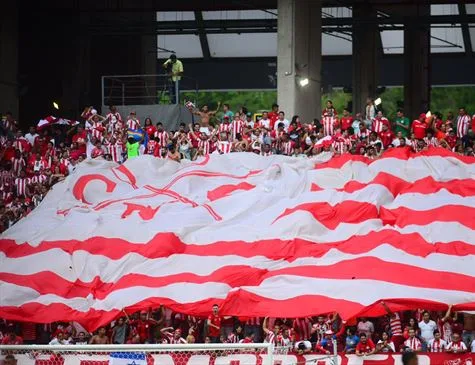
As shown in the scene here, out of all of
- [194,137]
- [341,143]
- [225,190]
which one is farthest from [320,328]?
[194,137]

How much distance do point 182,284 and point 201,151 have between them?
810 centimetres

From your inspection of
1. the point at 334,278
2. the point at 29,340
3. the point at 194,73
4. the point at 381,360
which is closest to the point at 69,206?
the point at 29,340

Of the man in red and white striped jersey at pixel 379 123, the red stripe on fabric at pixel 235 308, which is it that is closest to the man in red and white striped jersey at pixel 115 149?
the man in red and white striped jersey at pixel 379 123

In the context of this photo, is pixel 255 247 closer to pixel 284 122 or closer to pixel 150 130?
pixel 284 122

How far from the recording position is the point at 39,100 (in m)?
42.3

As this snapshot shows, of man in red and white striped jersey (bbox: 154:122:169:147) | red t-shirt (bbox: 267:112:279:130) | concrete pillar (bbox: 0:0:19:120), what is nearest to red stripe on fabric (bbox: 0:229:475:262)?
red t-shirt (bbox: 267:112:279:130)

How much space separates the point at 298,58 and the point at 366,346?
1501 cm

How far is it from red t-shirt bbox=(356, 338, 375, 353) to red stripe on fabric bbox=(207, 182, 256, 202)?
713cm

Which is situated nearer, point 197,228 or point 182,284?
point 182,284

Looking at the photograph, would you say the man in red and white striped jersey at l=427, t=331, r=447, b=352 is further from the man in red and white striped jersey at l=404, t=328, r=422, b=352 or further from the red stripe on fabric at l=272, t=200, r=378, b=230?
the red stripe on fabric at l=272, t=200, r=378, b=230

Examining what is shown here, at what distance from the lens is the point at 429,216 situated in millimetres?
24969

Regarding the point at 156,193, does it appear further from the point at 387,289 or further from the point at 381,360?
the point at 381,360

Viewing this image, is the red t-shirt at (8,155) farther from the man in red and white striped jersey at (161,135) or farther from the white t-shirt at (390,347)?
the white t-shirt at (390,347)

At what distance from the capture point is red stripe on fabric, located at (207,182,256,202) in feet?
89.6
